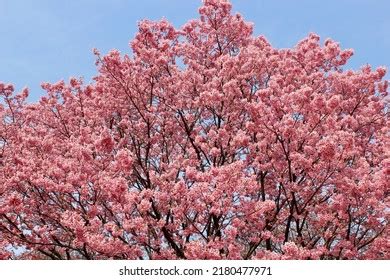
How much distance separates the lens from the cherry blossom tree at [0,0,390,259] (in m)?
14.2

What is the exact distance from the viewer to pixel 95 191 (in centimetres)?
1491

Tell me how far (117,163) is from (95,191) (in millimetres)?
1336

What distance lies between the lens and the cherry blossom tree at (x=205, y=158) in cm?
1425

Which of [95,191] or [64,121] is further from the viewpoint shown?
[64,121]

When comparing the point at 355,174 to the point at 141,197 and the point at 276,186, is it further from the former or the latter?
the point at 141,197

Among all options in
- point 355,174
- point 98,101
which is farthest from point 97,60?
point 355,174

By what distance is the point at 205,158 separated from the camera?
1738 centimetres

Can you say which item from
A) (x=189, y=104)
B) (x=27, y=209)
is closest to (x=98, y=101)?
(x=189, y=104)

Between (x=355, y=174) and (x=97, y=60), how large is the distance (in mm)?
9086
